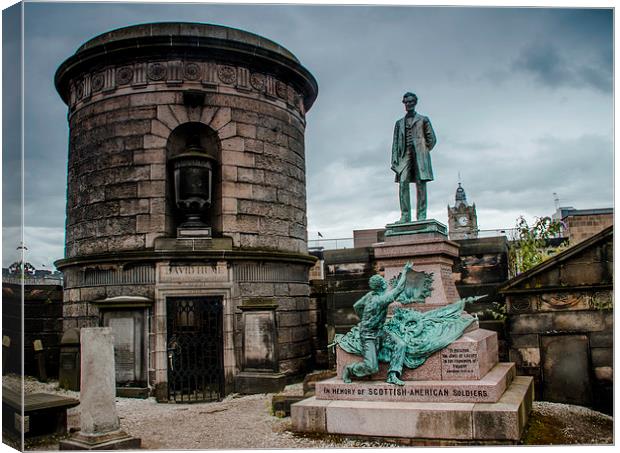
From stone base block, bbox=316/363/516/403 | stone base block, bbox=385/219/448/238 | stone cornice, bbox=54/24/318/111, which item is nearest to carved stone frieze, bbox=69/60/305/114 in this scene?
stone cornice, bbox=54/24/318/111

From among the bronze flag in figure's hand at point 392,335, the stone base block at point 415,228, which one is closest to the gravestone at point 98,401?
the bronze flag in figure's hand at point 392,335

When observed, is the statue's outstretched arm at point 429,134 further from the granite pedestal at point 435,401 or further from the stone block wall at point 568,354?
the stone block wall at point 568,354

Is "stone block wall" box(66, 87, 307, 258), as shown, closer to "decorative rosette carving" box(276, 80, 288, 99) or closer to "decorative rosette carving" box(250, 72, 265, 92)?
"decorative rosette carving" box(250, 72, 265, 92)

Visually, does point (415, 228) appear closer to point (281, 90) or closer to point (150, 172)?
point (150, 172)

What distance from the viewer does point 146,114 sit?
1441 cm

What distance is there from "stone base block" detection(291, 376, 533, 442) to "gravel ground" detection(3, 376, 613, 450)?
0.59 feet

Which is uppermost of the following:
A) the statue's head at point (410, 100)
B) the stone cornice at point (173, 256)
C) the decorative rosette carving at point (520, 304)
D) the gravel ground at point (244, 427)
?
the statue's head at point (410, 100)

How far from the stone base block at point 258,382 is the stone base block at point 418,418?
15.1ft

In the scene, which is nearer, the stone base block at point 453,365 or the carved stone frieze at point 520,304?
the stone base block at point 453,365

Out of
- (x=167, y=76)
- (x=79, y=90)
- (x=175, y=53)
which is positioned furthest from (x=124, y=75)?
(x=79, y=90)

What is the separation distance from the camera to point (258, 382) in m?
13.3

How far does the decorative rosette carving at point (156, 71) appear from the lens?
14430 millimetres

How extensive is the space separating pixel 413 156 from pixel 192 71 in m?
6.39

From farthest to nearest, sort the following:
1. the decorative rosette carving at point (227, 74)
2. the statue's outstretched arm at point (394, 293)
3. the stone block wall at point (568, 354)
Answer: the decorative rosette carving at point (227, 74) < the stone block wall at point (568, 354) < the statue's outstretched arm at point (394, 293)
